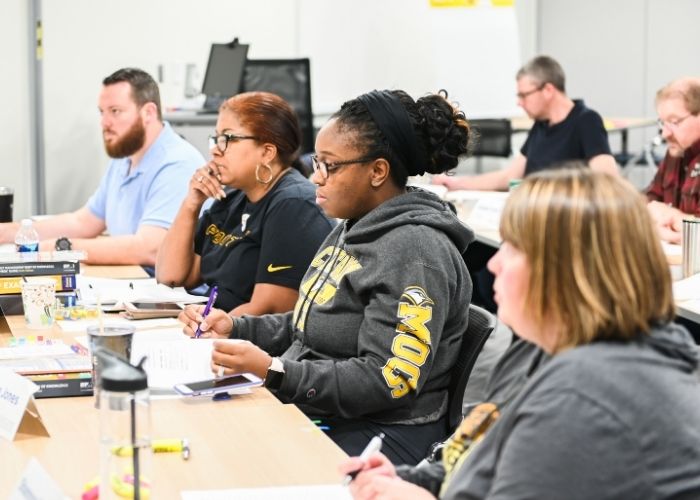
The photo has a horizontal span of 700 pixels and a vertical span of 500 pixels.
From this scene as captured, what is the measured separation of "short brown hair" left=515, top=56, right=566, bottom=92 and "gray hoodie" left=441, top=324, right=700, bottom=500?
4.38 m

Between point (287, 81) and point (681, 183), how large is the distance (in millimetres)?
2681

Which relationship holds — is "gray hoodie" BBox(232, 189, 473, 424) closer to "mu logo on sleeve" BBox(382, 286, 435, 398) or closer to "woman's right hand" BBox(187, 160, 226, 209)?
"mu logo on sleeve" BBox(382, 286, 435, 398)

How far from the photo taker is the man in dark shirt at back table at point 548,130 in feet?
17.2

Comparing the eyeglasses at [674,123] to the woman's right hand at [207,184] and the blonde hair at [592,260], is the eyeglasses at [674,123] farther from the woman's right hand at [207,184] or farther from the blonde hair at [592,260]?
the blonde hair at [592,260]

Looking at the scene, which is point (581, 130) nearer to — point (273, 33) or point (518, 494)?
point (273, 33)

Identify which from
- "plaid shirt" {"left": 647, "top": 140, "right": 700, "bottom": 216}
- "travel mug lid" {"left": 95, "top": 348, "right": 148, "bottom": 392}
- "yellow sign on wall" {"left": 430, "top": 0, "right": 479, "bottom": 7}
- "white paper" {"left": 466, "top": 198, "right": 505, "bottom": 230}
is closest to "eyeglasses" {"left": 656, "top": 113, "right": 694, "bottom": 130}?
"plaid shirt" {"left": 647, "top": 140, "right": 700, "bottom": 216}

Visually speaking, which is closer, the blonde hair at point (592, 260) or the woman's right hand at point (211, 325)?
the blonde hair at point (592, 260)

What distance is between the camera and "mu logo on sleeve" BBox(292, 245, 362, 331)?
2227 millimetres

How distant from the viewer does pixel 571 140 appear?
17.4 feet

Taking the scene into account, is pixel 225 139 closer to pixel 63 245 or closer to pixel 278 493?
pixel 63 245

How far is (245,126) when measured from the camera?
2936mm

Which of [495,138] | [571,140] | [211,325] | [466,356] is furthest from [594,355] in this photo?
[495,138]

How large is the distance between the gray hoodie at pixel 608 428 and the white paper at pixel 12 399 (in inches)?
35.3

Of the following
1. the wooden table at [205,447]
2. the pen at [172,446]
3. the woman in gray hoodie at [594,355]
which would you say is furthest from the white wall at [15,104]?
the woman in gray hoodie at [594,355]
